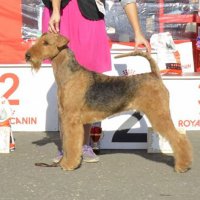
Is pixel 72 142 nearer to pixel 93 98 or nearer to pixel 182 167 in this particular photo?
pixel 93 98

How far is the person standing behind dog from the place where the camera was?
4.82m

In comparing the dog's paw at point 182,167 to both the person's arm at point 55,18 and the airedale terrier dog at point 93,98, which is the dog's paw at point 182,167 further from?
the person's arm at point 55,18

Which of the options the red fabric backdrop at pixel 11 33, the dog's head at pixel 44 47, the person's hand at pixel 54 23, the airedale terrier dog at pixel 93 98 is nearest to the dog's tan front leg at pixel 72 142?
the airedale terrier dog at pixel 93 98

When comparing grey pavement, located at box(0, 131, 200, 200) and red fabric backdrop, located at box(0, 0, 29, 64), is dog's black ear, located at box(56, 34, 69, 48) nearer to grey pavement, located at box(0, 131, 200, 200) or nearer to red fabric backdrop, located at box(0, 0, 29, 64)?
grey pavement, located at box(0, 131, 200, 200)

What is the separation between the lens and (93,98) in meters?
4.62

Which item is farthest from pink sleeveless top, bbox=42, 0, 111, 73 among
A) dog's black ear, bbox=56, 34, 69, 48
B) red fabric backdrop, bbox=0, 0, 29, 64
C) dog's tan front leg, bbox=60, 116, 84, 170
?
red fabric backdrop, bbox=0, 0, 29, 64

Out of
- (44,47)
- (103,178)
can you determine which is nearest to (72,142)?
(103,178)

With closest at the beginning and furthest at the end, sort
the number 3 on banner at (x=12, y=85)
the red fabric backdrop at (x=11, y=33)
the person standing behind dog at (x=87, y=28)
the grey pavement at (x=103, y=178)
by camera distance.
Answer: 1. the grey pavement at (x=103, y=178)
2. the person standing behind dog at (x=87, y=28)
3. the number 3 on banner at (x=12, y=85)
4. the red fabric backdrop at (x=11, y=33)

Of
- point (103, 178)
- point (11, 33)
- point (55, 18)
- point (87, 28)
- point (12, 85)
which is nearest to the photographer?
point (103, 178)

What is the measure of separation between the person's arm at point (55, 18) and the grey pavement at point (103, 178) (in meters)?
1.11

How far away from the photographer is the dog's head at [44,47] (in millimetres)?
4484

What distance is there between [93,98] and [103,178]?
24.8 inches

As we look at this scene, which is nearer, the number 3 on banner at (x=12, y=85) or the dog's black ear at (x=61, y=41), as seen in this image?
the dog's black ear at (x=61, y=41)

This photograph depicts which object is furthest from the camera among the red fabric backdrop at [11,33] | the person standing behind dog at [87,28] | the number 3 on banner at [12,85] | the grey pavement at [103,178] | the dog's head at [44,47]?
the red fabric backdrop at [11,33]
